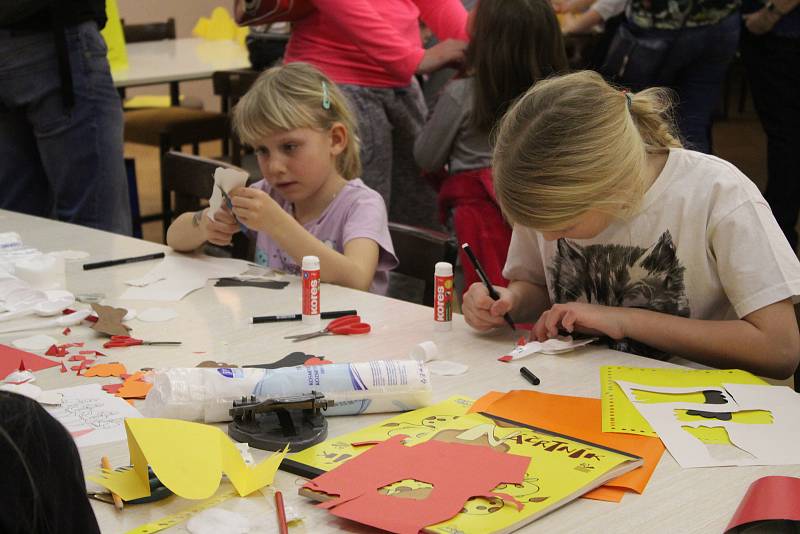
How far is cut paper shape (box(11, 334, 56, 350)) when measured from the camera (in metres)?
1.71

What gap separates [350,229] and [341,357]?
0.66m

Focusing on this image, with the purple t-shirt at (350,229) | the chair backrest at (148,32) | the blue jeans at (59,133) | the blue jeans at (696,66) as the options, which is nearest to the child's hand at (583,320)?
the purple t-shirt at (350,229)

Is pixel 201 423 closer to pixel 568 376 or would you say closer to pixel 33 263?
pixel 568 376

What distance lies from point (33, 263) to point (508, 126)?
3.34 ft

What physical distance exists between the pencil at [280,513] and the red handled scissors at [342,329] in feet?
1.94

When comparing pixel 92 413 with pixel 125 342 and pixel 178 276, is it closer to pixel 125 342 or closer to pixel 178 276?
pixel 125 342

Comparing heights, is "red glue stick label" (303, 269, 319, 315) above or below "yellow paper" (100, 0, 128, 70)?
below

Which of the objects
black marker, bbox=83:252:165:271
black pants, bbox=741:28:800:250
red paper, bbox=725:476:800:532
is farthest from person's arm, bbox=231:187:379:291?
black pants, bbox=741:28:800:250

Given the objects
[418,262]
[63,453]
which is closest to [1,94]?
[418,262]

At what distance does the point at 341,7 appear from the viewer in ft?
9.62

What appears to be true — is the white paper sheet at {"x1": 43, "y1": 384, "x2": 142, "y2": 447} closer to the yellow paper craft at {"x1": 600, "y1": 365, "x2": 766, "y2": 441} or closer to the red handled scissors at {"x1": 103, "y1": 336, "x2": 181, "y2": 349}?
the red handled scissors at {"x1": 103, "y1": 336, "x2": 181, "y2": 349}

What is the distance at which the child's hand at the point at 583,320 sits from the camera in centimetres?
170

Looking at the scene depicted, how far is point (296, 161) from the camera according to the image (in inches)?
92.9

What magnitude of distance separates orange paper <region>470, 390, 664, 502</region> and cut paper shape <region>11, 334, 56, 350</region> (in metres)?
0.77
